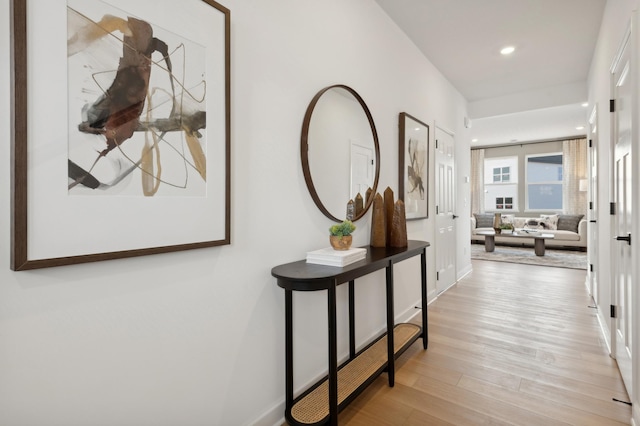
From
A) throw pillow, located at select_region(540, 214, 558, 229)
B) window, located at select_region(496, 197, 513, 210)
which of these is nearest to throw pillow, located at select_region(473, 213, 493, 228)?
window, located at select_region(496, 197, 513, 210)

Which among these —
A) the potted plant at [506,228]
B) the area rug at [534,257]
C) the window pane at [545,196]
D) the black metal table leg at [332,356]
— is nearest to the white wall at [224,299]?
the black metal table leg at [332,356]

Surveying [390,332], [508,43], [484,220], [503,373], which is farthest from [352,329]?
[484,220]

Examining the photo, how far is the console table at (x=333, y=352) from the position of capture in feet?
4.96

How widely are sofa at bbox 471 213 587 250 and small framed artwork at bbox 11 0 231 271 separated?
7282 mm

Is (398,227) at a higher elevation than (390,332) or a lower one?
higher

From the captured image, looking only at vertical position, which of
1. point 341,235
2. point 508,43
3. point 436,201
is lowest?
point 341,235

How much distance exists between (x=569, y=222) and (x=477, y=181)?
246 cm

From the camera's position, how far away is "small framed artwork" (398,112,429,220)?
3021 millimetres

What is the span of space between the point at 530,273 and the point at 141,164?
18.4ft


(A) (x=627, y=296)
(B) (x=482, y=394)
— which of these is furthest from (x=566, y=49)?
(B) (x=482, y=394)

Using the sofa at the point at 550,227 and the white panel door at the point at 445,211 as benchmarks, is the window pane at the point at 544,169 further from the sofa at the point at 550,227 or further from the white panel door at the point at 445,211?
the white panel door at the point at 445,211

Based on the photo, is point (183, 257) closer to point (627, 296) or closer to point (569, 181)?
point (627, 296)

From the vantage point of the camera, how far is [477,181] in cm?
934

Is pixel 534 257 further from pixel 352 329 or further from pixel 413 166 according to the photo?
pixel 352 329
